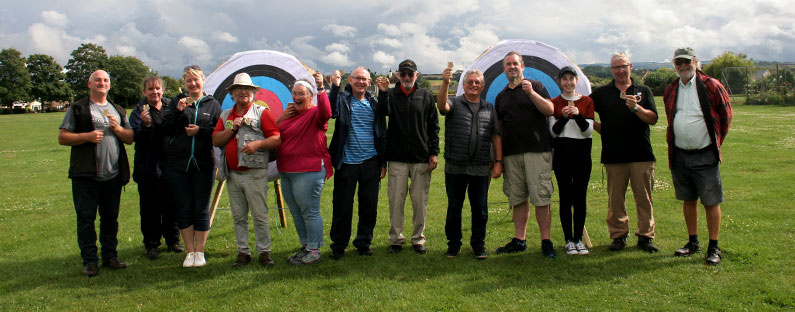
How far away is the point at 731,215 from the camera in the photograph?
24.0 feet

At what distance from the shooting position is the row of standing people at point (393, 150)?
5.33 metres

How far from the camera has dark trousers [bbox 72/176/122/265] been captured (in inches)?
211

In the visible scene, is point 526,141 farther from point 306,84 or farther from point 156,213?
point 156,213

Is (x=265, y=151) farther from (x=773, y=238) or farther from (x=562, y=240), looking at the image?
(x=773, y=238)

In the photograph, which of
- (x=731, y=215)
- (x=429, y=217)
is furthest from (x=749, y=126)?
(x=429, y=217)

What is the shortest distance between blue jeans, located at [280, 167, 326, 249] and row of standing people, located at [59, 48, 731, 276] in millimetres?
13

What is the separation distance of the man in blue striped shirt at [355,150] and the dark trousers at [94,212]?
2.43m

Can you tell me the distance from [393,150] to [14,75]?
101442 mm

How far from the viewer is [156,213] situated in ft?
20.3

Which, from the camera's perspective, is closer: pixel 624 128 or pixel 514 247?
pixel 624 128

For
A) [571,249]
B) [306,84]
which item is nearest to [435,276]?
[571,249]

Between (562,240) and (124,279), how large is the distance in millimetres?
5124

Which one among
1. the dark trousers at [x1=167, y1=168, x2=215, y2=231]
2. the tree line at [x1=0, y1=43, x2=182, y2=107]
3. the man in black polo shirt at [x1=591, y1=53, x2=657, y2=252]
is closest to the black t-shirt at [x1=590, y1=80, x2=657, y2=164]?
the man in black polo shirt at [x1=591, y1=53, x2=657, y2=252]

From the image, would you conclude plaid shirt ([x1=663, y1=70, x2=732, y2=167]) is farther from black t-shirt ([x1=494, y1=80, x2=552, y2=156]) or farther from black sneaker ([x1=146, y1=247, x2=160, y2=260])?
black sneaker ([x1=146, y1=247, x2=160, y2=260])
